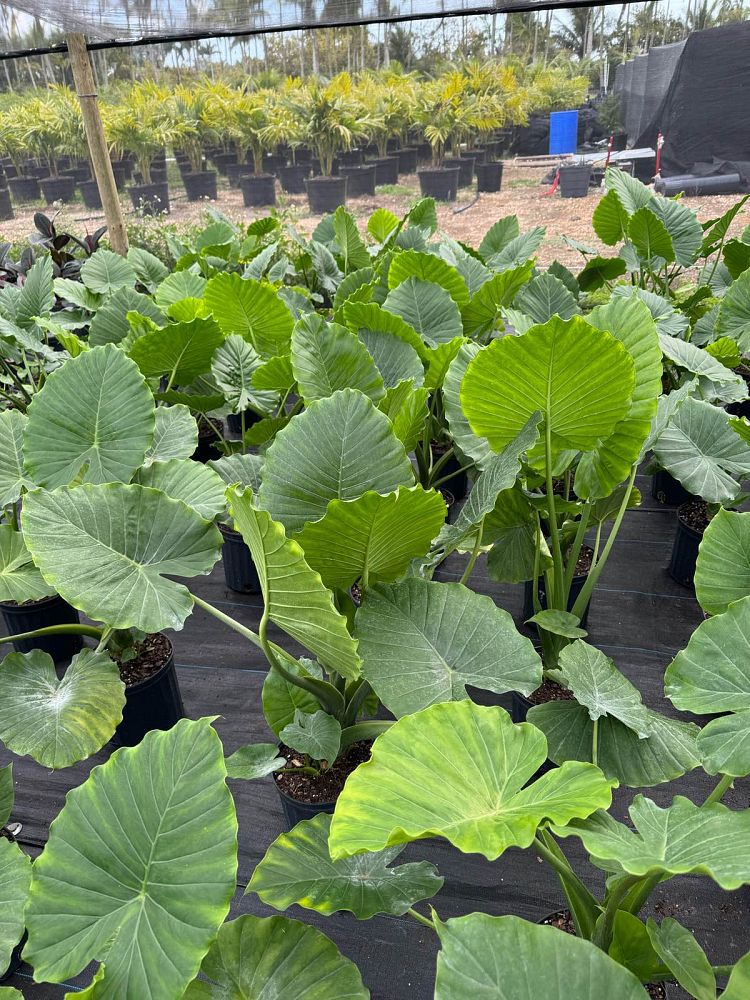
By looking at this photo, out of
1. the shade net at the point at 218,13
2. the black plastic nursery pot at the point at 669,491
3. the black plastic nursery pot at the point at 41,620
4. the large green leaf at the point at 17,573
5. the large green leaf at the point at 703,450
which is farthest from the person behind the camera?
the shade net at the point at 218,13

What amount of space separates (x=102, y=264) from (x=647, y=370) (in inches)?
82.2

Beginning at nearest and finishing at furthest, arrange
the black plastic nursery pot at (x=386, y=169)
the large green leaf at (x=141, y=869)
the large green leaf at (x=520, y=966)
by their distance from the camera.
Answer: the large green leaf at (x=520, y=966) → the large green leaf at (x=141, y=869) → the black plastic nursery pot at (x=386, y=169)

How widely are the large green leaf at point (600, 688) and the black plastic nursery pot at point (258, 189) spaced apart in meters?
4.58

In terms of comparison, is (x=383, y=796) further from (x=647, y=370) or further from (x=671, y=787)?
(x=671, y=787)

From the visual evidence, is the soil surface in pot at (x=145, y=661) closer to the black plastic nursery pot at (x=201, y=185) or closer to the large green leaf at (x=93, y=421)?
the large green leaf at (x=93, y=421)

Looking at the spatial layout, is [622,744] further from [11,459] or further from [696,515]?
[11,459]

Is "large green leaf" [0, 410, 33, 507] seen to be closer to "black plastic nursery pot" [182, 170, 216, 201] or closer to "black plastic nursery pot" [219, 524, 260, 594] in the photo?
"black plastic nursery pot" [219, 524, 260, 594]

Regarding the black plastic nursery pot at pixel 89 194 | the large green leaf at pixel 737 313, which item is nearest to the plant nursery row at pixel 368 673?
the large green leaf at pixel 737 313

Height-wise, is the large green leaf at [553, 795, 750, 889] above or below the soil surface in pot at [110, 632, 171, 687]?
above

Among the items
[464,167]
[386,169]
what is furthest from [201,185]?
[464,167]

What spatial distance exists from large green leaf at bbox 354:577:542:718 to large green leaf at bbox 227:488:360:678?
0.07m

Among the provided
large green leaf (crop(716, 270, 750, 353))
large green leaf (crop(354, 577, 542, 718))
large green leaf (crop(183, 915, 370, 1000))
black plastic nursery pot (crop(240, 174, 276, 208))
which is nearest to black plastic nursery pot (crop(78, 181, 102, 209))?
black plastic nursery pot (crop(240, 174, 276, 208))

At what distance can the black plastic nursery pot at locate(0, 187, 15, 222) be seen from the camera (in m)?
5.57

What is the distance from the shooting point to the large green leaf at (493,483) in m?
0.99
